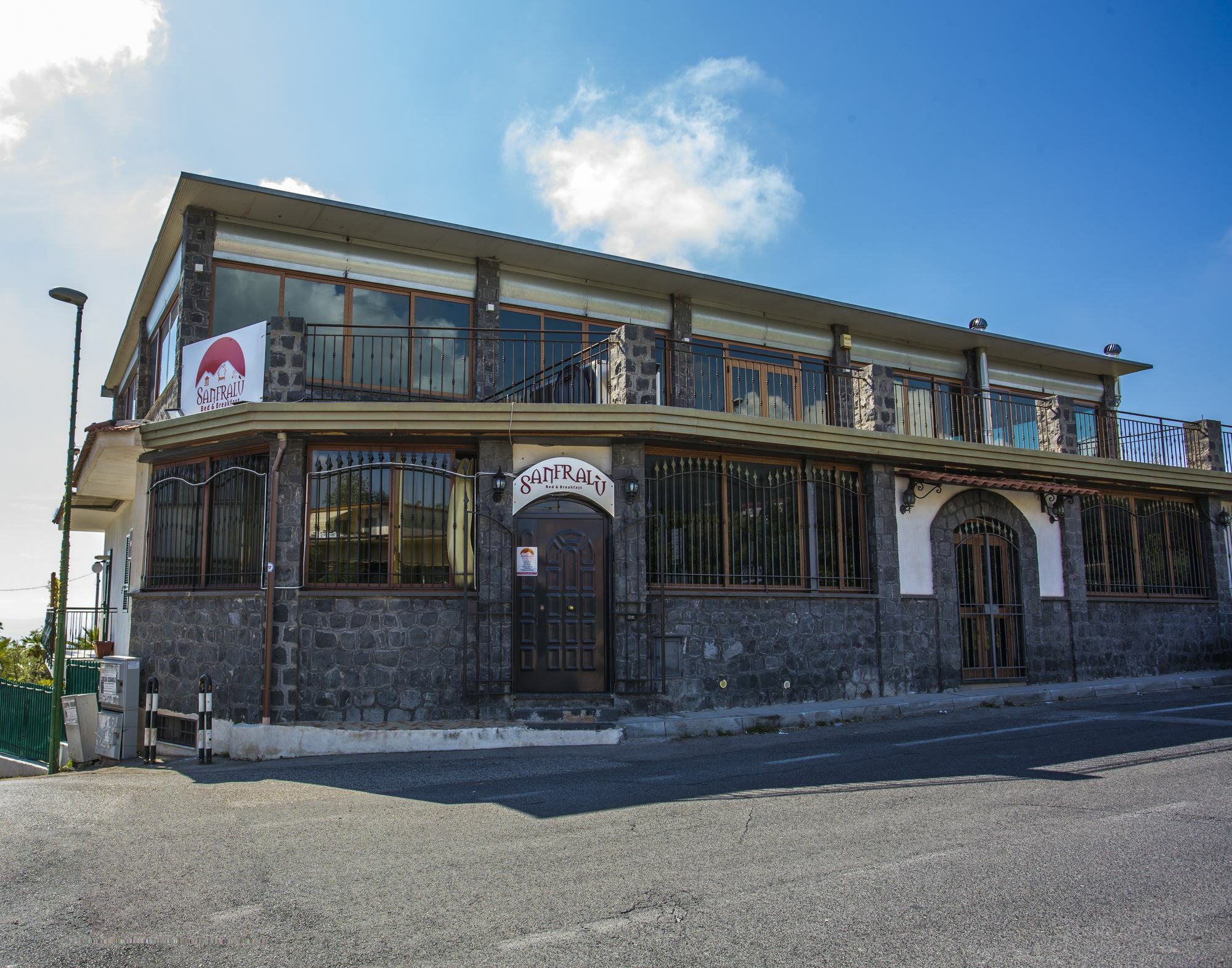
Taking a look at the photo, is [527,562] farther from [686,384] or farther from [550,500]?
[686,384]

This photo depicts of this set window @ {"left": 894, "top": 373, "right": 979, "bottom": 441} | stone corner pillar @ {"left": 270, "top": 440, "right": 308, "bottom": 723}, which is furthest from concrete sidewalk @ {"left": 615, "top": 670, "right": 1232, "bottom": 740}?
window @ {"left": 894, "top": 373, "right": 979, "bottom": 441}

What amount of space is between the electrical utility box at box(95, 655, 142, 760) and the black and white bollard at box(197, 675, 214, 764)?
164 centimetres

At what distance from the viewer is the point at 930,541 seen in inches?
622

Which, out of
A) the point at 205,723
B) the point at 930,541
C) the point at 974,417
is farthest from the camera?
the point at 974,417

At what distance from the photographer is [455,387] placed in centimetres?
1490

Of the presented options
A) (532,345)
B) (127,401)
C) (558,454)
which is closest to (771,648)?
(558,454)

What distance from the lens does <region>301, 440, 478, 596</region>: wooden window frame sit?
40.7 ft

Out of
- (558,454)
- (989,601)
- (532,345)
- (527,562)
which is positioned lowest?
(989,601)

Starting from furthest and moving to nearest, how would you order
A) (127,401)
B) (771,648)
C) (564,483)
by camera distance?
(127,401)
(771,648)
(564,483)

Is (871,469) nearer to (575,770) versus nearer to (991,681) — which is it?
(991,681)

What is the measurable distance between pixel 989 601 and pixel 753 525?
5.05 meters

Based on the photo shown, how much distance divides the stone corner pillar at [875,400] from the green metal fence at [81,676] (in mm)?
12534

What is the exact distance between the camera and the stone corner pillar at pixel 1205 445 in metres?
19.5

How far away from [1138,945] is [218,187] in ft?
43.8
